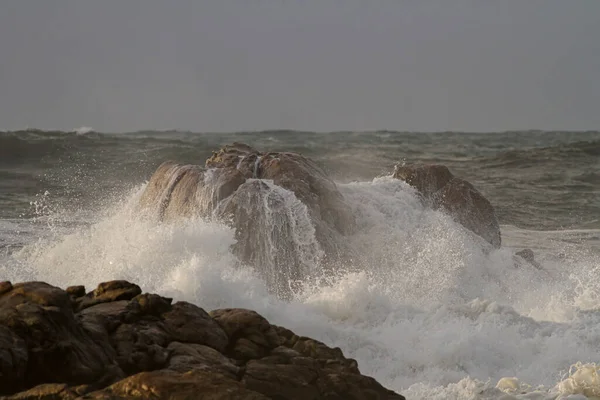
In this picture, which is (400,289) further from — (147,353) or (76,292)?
(147,353)

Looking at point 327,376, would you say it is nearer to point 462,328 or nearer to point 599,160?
point 462,328

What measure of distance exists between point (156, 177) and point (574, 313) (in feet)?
19.9

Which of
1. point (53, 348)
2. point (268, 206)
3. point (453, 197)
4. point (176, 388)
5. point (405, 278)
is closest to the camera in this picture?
point (176, 388)

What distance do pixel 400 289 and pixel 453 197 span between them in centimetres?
297

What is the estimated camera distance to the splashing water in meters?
8.66

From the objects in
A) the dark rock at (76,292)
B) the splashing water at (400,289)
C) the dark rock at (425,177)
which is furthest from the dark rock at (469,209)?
the dark rock at (76,292)

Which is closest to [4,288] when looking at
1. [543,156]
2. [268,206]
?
[268,206]

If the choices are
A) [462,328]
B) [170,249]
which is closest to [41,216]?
[170,249]

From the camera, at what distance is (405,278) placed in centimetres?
1213

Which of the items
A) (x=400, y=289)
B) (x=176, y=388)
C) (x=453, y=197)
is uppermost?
(x=453, y=197)

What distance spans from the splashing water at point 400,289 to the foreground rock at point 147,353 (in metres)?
1.26

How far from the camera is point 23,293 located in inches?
255

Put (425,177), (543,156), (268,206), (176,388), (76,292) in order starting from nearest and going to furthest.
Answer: (176,388) → (76,292) → (268,206) → (425,177) → (543,156)

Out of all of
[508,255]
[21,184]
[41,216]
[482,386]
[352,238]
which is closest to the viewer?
[482,386]
